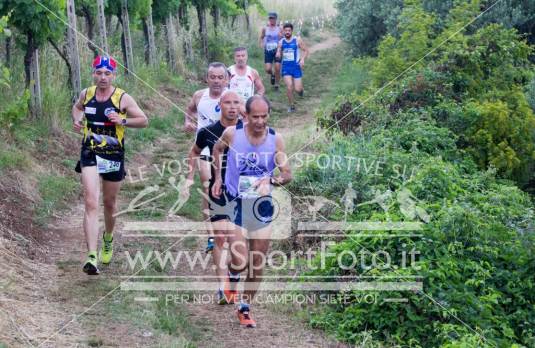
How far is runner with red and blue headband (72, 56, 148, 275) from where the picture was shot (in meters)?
7.82

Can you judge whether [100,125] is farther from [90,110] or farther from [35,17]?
[35,17]

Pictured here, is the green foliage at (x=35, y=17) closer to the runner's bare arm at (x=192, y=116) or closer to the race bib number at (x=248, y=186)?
the runner's bare arm at (x=192, y=116)

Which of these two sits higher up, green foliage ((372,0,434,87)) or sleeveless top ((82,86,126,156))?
green foliage ((372,0,434,87))

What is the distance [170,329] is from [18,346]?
4.74 ft

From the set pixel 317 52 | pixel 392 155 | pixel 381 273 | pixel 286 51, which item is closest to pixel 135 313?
pixel 381 273

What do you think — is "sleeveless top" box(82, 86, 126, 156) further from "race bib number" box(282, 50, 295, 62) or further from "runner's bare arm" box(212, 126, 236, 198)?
"race bib number" box(282, 50, 295, 62)

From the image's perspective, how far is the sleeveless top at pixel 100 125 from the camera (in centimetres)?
788

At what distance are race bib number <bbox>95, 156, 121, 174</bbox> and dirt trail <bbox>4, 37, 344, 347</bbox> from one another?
1.06 meters

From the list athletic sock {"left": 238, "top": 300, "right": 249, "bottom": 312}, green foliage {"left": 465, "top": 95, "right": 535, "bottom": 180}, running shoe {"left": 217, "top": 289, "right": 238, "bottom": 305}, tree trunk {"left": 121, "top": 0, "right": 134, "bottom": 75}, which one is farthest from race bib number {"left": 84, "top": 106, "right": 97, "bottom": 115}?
tree trunk {"left": 121, "top": 0, "right": 134, "bottom": 75}

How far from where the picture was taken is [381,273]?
777cm

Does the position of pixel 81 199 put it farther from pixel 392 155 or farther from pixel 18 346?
pixel 18 346

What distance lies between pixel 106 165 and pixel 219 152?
1176 millimetres

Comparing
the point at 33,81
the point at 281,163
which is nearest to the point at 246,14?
the point at 33,81

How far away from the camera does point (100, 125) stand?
25.9ft
